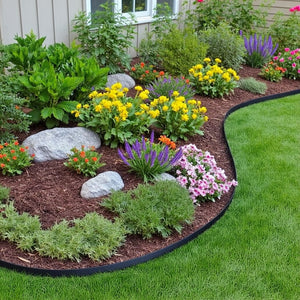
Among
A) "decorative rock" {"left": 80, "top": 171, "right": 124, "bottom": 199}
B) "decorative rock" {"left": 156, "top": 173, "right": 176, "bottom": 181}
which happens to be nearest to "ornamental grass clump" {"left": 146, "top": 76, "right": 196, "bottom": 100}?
"decorative rock" {"left": 156, "top": 173, "right": 176, "bottom": 181}

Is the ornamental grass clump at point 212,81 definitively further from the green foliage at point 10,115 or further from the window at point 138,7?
the green foliage at point 10,115

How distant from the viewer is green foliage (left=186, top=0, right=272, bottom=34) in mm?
8438

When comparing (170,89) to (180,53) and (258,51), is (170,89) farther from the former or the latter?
(258,51)

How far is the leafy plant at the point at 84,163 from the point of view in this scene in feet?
12.4

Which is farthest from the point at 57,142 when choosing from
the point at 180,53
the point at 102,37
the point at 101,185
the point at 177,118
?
the point at 180,53

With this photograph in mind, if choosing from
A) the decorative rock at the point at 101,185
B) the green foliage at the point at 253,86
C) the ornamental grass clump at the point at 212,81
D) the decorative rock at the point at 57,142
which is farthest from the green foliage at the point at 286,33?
the decorative rock at the point at 101,185

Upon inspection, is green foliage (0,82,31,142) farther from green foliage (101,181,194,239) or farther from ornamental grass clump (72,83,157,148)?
green foliage (101,181,194,239)

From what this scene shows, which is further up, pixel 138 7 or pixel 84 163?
pixel 138 7

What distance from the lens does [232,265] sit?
3.00 m

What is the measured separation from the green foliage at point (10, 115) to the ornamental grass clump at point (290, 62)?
5099mm

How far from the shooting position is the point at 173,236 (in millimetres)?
3273

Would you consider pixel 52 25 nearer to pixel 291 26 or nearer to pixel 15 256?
pixel 15 256

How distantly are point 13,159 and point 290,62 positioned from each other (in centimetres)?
568

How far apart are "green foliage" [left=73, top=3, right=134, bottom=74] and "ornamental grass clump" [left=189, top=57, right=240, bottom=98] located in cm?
106
